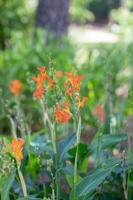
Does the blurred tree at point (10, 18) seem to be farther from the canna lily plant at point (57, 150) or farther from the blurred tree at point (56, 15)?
the canna lily plant at point (57, 150)

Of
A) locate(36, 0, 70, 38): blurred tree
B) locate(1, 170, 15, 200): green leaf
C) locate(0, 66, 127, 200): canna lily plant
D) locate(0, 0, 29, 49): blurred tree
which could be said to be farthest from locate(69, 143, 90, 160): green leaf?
locate(0, 0, 29, 49): blurred tree

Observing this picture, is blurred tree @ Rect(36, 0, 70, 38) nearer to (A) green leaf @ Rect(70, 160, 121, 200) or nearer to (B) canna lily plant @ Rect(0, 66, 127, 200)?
(B) canna lily plant @ Rect(0, 66, 127, 200)

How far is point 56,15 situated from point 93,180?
5.42 meters

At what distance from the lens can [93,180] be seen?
205 centimetres

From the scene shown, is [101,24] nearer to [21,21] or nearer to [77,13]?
[77,13]

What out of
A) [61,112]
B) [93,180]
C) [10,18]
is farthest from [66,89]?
[10,18]

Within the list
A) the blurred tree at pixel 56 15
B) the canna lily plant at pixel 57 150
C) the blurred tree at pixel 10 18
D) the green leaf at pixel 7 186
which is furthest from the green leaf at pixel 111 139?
the blurred tree at pixel 10 18

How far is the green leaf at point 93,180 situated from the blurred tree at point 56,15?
5235 mm

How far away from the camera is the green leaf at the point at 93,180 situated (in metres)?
2.02

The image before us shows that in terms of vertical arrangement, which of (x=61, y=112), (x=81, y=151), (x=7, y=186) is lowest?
(x=7, y=186)

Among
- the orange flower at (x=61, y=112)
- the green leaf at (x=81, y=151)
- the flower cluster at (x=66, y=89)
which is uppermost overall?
the flower cluster at (x=66, y=89)

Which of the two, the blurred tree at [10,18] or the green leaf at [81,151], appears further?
the blurred tree at [10,18]

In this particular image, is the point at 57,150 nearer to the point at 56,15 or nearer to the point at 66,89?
the point at 66,89

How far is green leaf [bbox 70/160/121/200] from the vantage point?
6.62 ft
